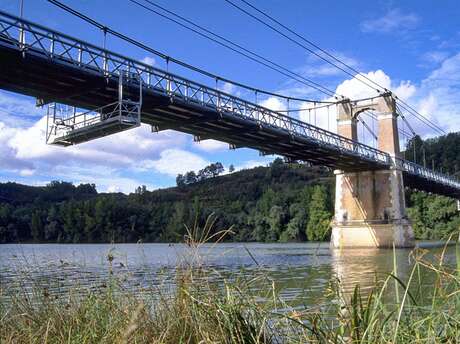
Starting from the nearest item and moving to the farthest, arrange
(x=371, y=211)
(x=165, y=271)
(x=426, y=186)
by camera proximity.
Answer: (x=165, y=271)
(x=371, y=211)
(x=426, y=186)

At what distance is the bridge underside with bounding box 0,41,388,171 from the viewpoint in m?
24.8

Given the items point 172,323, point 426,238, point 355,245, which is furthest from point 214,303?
point 426,238

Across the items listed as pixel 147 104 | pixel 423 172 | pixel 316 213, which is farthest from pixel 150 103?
pixel 316 213

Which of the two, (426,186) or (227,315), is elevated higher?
(426,186)

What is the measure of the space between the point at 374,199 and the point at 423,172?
10.5 m

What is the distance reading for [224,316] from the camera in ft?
13.5

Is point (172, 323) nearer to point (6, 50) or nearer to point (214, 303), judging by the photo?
point (214, 303)

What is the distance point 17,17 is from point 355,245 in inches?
1517

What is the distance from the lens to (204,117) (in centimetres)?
3394

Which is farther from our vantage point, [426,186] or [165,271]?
[426,186]

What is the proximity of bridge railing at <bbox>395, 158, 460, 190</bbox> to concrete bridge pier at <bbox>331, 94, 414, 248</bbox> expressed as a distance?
3.68 ft

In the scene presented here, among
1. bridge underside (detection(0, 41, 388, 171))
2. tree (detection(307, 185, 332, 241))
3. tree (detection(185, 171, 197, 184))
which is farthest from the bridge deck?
tree (detection(185, 171, 197, 184))

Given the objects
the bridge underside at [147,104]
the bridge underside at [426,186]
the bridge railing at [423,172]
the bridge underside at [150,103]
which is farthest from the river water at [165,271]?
the bridge underside at [426,186]

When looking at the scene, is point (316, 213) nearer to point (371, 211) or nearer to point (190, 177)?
point (371, 211)
